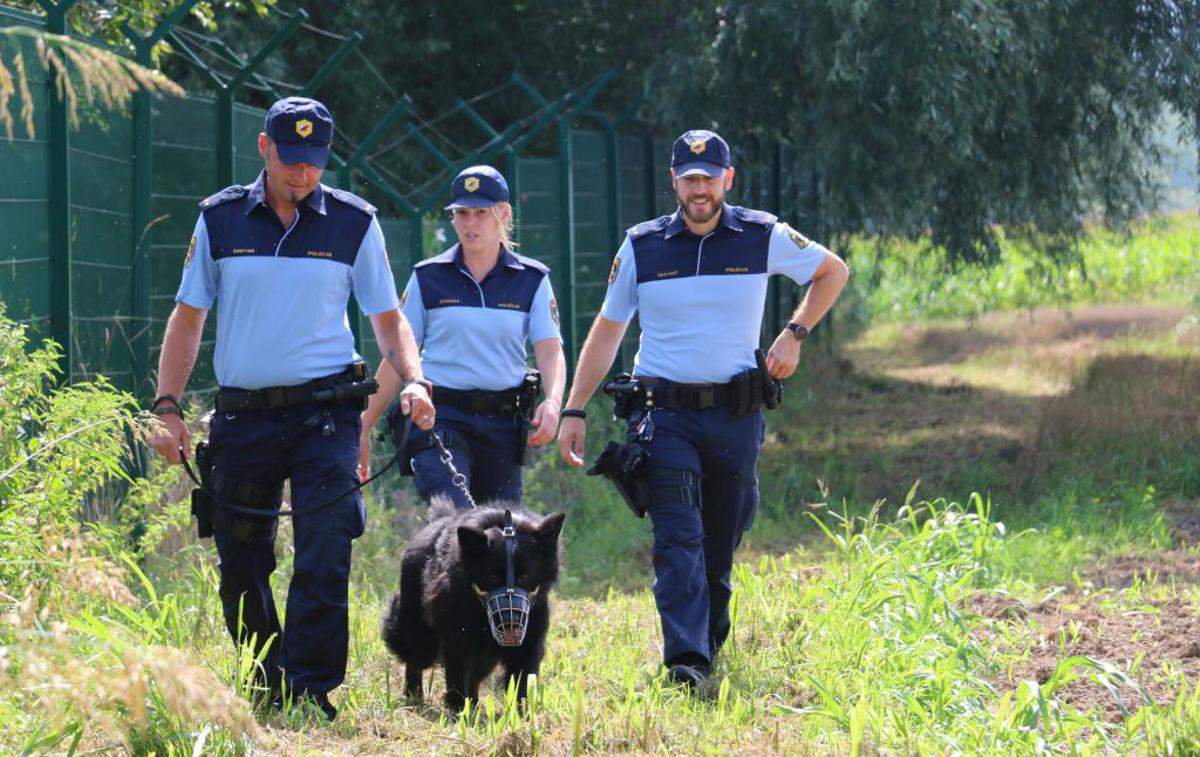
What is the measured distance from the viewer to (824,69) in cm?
1483

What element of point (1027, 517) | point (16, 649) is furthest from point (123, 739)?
point (1027, 517)

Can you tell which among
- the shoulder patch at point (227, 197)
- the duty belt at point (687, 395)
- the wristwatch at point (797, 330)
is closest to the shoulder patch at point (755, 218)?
the wristwatch at point (797, 330)

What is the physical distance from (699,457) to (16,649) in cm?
396

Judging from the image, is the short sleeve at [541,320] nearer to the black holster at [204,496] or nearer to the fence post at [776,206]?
the black holster at [204,496]

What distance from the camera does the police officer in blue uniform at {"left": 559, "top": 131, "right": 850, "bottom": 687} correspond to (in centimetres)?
702

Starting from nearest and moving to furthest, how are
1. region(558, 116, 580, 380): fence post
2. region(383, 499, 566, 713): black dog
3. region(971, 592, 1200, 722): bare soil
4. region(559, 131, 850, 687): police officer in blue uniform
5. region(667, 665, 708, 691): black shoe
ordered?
region(383, 499, 566, 713): black dog
region(971, 592, 1200, 722): bare soil
region(667, 665, 708, 691): black shoe
region(559, 131, 850, 687): police officer in blue uniform
region(558, 116, 580, 380): fence post

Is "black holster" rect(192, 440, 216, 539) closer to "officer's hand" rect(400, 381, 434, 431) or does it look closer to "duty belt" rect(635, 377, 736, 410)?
"officer's hand" rect(400, 381, 434, 431)

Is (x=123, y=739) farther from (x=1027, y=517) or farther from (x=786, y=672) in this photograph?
(x=1027, y=517)

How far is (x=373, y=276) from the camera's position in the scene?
6.44m

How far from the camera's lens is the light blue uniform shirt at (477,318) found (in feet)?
25.6

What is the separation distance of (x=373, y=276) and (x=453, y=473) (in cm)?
126

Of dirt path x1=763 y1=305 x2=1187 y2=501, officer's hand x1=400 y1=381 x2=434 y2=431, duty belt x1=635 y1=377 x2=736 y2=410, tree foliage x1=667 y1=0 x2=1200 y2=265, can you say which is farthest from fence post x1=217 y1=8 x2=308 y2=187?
tree foliage x1=667 y1=0 x2=1200 y2=265

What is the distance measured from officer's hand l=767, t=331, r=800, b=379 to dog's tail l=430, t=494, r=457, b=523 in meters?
1.45

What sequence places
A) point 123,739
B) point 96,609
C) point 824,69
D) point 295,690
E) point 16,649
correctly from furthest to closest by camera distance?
point 824,69 < point 96,609 < point 295,690 < point 123,739 < point 16,649
